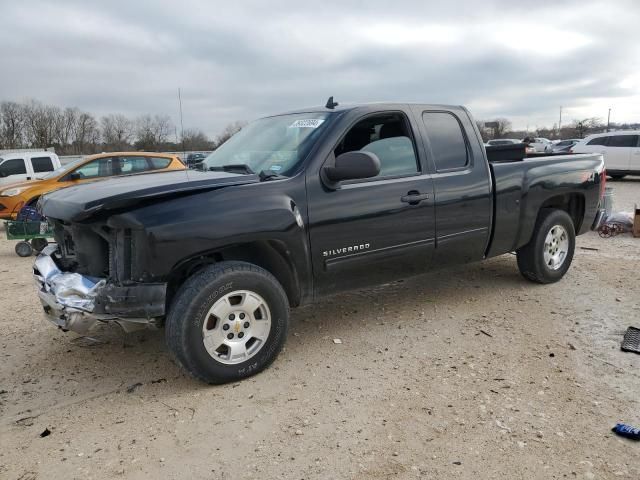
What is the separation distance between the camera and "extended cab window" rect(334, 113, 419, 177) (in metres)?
4.00

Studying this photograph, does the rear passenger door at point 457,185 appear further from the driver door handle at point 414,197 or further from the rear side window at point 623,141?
the rear side window at point 623,141

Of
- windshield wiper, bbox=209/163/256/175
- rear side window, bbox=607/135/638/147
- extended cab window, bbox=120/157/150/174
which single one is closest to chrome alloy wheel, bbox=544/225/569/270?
windshield wiper, bbox=209/163/256/175

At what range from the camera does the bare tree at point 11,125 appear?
190ft

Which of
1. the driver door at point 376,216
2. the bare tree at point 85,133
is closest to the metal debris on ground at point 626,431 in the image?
the driver door at point 376,216

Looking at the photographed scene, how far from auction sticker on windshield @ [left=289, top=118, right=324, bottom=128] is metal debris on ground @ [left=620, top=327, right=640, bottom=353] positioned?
2.86m

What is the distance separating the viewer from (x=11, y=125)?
59281 mm

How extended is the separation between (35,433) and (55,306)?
0.76 meters

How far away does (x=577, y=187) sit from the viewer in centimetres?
550

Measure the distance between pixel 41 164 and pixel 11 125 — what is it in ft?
179

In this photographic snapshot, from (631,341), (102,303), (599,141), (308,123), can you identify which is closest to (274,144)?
(308,123)

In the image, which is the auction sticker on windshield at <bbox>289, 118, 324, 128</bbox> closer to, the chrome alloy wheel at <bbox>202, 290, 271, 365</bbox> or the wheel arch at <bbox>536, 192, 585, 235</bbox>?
the chrome alloy wheel at <bbox>202, 290, 271, 365</bbox>

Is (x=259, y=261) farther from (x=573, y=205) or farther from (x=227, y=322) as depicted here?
(x=573, y=205)

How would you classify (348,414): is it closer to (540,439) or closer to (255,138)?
(540,439)

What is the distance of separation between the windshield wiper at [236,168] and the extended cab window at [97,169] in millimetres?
7338
